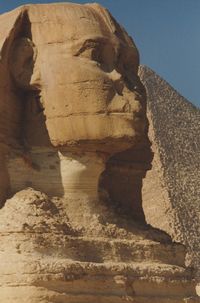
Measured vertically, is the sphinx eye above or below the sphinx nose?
above

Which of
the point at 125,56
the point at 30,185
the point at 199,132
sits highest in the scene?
the point at 125,56

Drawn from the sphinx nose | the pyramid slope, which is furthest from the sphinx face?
the pyramid slope

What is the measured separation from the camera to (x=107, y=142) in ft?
32.8

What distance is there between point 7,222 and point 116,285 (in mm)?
994

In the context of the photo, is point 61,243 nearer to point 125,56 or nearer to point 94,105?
point 94,105

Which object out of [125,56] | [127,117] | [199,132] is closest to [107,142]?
[127,117]

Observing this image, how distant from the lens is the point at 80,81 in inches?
391

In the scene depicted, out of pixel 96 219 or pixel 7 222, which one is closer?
pixel 7 222

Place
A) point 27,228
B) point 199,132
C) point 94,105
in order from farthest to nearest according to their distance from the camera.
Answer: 1. point 199,132
2. point 94,105
3. point 27,228

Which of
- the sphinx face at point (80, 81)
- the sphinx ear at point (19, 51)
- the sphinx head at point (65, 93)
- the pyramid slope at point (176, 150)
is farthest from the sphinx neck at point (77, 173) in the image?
the pyramid slope at point (176, 150)

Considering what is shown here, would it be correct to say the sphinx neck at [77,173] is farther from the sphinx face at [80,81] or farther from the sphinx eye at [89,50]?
the sphinx eye at [89,50]

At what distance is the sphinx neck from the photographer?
999cm

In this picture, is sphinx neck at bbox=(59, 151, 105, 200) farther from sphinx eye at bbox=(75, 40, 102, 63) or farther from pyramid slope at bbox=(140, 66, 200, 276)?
pyramid slope at bbox=(140, 66, 200, 276)

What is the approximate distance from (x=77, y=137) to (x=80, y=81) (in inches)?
17.6
